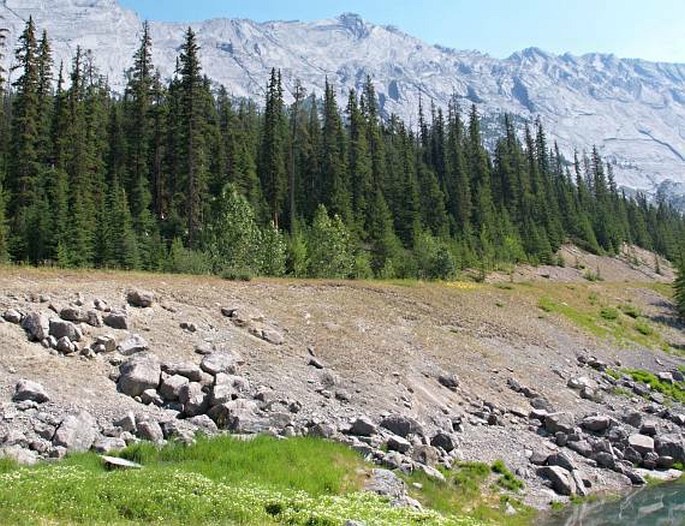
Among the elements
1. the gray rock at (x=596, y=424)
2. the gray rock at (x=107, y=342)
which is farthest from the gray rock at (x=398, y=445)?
the gray rock at (x=596, y=424)

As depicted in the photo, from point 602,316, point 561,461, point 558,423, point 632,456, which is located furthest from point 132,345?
point 602,316

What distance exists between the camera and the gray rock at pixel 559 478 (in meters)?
21.1

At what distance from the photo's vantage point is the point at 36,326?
65.8ft

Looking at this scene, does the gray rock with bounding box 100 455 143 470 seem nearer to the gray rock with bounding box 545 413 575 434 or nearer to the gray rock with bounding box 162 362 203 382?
the gray rock with bounding box 162 362 203 382

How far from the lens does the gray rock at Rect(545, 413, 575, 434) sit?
25781 millimetres

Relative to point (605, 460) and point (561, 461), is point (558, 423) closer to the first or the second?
point (605, 460)

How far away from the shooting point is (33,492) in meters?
11.3

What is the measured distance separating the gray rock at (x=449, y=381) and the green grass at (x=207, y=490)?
403 inches

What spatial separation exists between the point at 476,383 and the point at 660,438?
757cm

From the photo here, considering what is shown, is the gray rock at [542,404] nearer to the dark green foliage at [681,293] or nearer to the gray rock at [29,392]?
the gray rock at [29,392]

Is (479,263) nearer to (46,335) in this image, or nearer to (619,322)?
(619,322)

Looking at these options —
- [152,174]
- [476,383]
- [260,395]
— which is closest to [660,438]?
[476,383]

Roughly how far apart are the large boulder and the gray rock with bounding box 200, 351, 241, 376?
1.68 meters

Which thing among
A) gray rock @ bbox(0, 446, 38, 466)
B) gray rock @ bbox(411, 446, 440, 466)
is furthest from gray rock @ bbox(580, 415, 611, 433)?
gray rock @ bbox(0, 446, 38, 466)
